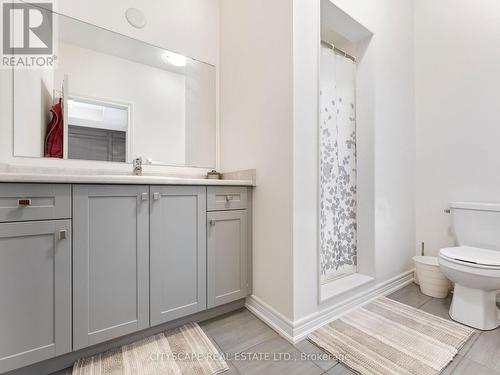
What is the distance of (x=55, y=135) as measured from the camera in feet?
4.73

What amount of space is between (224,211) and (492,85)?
2.27m

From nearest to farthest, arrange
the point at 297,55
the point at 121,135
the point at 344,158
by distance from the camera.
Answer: the point at 297,55
the point at 121,135
the point at 344,158

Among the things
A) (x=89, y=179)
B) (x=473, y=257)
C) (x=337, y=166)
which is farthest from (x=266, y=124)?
(x=473, y=257)

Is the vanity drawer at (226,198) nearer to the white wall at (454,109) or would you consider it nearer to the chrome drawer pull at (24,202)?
the chrome drawer pull at (24,202)

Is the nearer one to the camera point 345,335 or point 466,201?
point 345,335

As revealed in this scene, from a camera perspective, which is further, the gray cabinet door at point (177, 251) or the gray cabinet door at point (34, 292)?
the gray cabinet door at point (177, 251)

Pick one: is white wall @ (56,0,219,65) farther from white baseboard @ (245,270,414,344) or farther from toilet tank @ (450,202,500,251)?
toilet tank @ (450,202,500,251)

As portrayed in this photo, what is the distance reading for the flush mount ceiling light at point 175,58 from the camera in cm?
184

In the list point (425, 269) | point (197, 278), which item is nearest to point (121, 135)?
point (197, 278)

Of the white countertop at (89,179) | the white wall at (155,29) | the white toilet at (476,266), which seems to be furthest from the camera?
the white toilet at (476,266)

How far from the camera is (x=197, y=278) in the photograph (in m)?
1.43

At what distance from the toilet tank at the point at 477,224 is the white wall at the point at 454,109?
0.18 m

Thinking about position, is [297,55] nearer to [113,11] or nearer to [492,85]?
[113,11]

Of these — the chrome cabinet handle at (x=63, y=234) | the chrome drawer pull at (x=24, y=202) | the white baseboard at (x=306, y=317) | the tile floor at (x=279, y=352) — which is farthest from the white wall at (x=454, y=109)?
the chrome drawer pull at (x=24, y=202)
